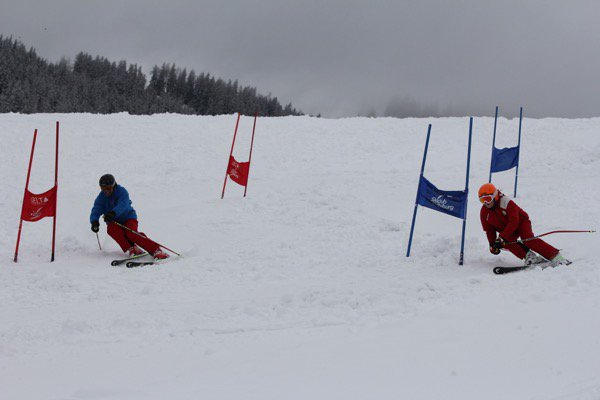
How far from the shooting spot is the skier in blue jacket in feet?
27.3

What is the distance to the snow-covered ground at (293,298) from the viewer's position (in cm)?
427

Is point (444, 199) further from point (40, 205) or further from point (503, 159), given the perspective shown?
point (40, 205)

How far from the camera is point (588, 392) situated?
3.77 metres

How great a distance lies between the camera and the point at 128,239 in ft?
27.8

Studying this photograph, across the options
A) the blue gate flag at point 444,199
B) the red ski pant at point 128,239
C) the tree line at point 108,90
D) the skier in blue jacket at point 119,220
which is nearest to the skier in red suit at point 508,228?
the blue gate flag at point 444,199

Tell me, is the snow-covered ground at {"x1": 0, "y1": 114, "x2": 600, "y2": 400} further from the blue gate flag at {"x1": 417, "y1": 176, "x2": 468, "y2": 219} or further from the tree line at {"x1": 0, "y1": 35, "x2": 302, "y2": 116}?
the tree line at {"x1": 0, "y1": 35, "x2": 302, "y2": 116}

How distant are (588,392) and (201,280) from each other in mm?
5026

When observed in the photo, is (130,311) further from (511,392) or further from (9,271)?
(511,392)

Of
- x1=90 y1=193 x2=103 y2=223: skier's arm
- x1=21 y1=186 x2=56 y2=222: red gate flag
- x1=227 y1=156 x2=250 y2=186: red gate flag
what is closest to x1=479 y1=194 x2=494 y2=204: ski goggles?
x1=227 y1=156 x2=250 y2=186: red gate flag

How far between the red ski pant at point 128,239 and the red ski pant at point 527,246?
5.82m

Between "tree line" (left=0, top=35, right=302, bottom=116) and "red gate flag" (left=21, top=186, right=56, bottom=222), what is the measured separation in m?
58.0

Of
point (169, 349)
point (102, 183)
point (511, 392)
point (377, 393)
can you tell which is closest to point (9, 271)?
point (102, 183)

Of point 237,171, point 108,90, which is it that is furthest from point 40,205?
point 108,90

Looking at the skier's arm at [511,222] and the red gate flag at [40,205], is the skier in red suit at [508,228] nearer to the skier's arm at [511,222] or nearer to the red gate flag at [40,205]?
the skier's arm at [511,222]
